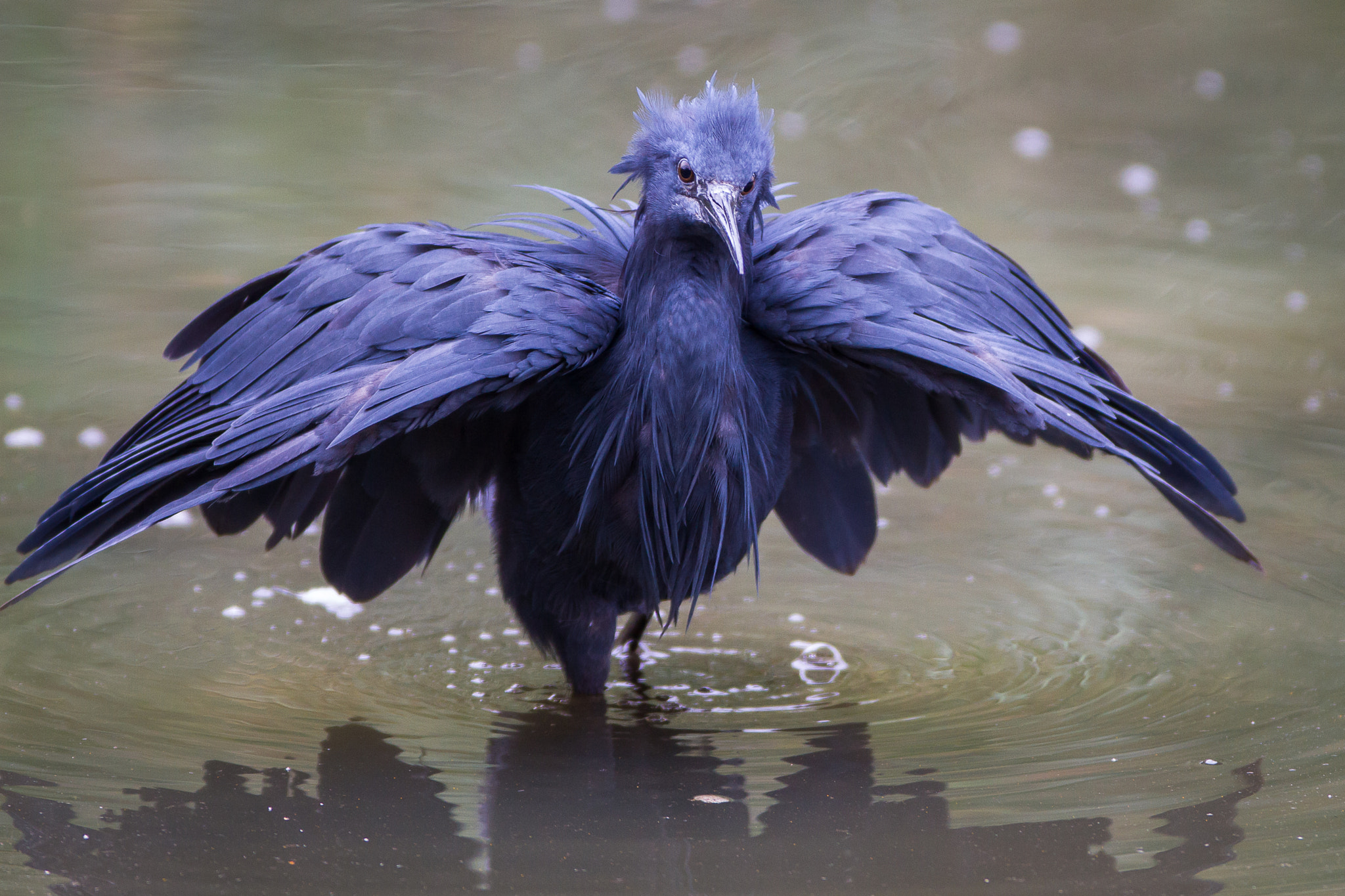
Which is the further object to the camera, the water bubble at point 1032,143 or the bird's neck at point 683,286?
the water bubble at point 1032,143

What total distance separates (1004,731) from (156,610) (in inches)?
101

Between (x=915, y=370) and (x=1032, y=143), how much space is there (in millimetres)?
6370

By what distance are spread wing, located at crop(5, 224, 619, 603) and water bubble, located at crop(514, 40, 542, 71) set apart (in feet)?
19.5

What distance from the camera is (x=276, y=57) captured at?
10.1 metres

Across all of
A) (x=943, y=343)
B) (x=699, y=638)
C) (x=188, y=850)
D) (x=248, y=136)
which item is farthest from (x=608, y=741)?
(x=248, y=136)

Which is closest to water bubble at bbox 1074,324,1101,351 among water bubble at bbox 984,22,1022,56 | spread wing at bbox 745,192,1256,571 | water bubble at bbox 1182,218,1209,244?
water bubble at bbox 1182,218,1209,244

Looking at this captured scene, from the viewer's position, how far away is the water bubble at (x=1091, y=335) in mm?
7020

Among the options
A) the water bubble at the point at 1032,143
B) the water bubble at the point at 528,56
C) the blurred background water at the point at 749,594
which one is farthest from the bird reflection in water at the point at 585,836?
the water bubble at the point at 528,56

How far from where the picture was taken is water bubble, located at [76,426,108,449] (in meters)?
5.87

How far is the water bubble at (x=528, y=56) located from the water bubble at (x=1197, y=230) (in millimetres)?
4248

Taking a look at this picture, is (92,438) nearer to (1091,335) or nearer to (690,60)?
(1091,335)

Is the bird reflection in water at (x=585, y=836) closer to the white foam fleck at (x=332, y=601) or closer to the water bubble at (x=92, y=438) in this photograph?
the white foam fleck at (x=332, y=601)

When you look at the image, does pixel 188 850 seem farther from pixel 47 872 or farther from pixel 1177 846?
pixel 1177 846

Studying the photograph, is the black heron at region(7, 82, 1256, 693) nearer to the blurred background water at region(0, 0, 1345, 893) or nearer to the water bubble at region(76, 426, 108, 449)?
the blurred background water at region(0, 0, 1345, 893)
